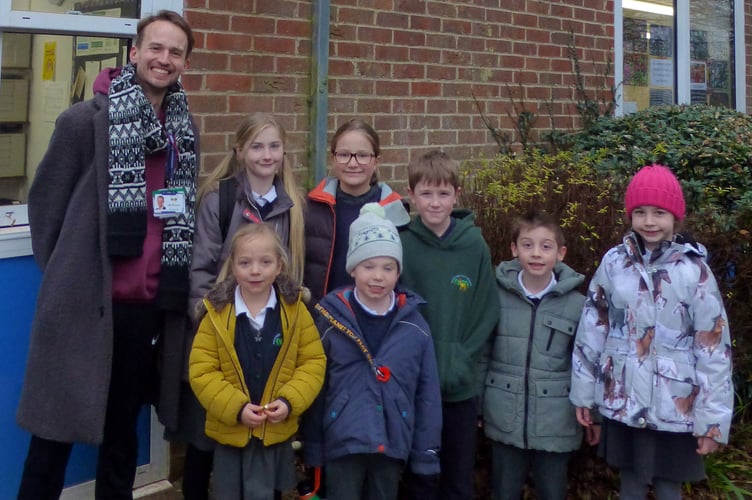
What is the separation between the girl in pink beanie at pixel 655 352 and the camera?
130 inches

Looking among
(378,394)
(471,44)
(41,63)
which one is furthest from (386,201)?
(471,44)

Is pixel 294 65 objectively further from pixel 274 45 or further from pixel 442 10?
pixel 442 10

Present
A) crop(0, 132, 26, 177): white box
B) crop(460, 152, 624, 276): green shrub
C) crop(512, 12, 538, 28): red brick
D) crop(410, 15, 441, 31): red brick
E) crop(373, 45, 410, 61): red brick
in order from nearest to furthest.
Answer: crop(0, 132, 26, 177): white box
crop(460, 152, 624, 276): green shrub
crop(373, 45, 410, 61): red brick
crop(410, 15, 441, 31): red brick
crop(512, 12, 538, 28): red brick

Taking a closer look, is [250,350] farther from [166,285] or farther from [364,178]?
[364,178]

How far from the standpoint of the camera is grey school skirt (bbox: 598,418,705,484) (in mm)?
3416

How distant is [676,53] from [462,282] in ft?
18.9

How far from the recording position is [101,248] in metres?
3.20

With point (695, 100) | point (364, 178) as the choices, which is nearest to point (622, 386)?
point (364, 178)

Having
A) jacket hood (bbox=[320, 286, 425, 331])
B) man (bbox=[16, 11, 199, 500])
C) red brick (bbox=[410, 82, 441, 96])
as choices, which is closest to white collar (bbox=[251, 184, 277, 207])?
man (bbox=[16, 11, 199, 500])

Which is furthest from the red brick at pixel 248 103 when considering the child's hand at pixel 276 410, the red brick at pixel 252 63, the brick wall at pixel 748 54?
the brick wall at pixel 748 54

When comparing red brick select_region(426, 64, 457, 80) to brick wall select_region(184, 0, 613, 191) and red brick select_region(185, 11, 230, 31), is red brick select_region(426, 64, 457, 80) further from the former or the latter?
red brick select_region(185, 11, 230, 31)

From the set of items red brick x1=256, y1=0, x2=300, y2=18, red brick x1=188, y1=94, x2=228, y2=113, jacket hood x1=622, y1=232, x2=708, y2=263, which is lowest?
jacket hood x1=622, y1=232, x2=708, y2=263

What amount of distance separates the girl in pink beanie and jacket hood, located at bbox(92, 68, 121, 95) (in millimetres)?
2017

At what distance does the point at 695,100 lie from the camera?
8.60 m
